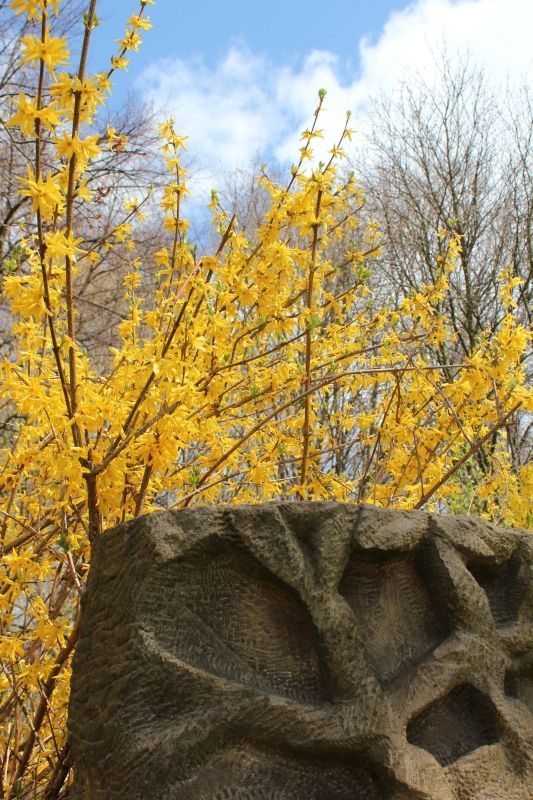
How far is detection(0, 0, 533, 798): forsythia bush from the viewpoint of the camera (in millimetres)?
1881

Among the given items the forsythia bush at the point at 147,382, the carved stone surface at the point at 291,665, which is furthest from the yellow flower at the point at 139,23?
the carved stone surface at the point at 291,665

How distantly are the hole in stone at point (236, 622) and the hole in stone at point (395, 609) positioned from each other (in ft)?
0.62

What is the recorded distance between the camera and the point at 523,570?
96.3 inches

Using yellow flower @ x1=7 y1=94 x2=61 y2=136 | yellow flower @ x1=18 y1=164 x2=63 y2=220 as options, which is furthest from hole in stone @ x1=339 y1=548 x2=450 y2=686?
yellow flower @ x1=7 y1=94 x2=61 y2=136

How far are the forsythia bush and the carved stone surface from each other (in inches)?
13.7

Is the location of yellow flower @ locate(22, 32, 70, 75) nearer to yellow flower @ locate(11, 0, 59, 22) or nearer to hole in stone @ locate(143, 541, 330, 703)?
yellow flower @ locate(11, 0, 59, 22)

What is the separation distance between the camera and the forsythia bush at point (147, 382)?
188 cm

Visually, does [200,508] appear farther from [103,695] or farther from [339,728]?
[339,728]

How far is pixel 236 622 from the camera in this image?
1887mm

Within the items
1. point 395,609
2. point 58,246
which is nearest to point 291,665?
point 395,609

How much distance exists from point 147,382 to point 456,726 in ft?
4.44

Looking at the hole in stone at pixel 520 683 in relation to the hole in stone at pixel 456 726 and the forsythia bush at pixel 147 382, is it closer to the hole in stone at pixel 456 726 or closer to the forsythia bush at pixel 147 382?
the hole in stone at pixel 456 726

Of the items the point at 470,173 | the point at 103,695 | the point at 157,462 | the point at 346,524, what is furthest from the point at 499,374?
the point at 470,173

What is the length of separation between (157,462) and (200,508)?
0.23 metres
